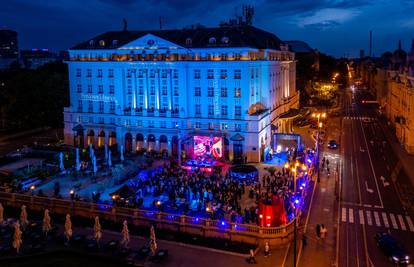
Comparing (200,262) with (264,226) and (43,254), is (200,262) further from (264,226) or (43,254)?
(43,254)

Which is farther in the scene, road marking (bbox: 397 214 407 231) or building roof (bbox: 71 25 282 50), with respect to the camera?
building roof (bbox: 71 25 282 50)

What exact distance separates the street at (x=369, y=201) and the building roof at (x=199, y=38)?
79.8 feet

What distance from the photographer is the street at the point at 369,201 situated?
35344 mm

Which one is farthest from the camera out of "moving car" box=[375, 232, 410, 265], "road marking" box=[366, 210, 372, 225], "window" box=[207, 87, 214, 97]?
"window" box=[207, 87, 214, 97]

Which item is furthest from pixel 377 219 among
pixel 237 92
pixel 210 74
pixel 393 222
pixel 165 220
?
pixel 210 74

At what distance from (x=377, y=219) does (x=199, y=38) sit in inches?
1613

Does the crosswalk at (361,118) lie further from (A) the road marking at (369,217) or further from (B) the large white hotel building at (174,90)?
(A) the road marking at (369,217)

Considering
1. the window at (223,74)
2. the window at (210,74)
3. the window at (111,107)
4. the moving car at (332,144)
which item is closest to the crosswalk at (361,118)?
the moving car at (332,144)

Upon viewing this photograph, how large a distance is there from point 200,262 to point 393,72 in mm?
80536

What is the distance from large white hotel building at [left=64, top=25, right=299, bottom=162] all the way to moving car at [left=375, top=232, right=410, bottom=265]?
102ft

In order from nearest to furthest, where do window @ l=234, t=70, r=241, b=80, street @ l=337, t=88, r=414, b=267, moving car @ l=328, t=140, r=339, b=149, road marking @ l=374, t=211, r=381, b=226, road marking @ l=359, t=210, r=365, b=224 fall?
street @ l=337, t=88, r=414, b=267
road marking @ l=374, t=211, r=381, b=226
road marking @ l=359, t=210, r=365, b=224
window @ l=234, t=70, r=241, b=80
moving car @ l=328, t=140, r=339, b=149

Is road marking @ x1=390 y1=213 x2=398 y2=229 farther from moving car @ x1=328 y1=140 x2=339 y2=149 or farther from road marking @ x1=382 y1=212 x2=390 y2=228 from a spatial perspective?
moving car @ x1=328 y1=140 x2=339 y2=149

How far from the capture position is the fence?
3659 cm

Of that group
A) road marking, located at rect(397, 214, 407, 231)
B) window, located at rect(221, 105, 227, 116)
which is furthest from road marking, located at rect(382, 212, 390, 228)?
window, located at rect(221, 105, 227, 116)
